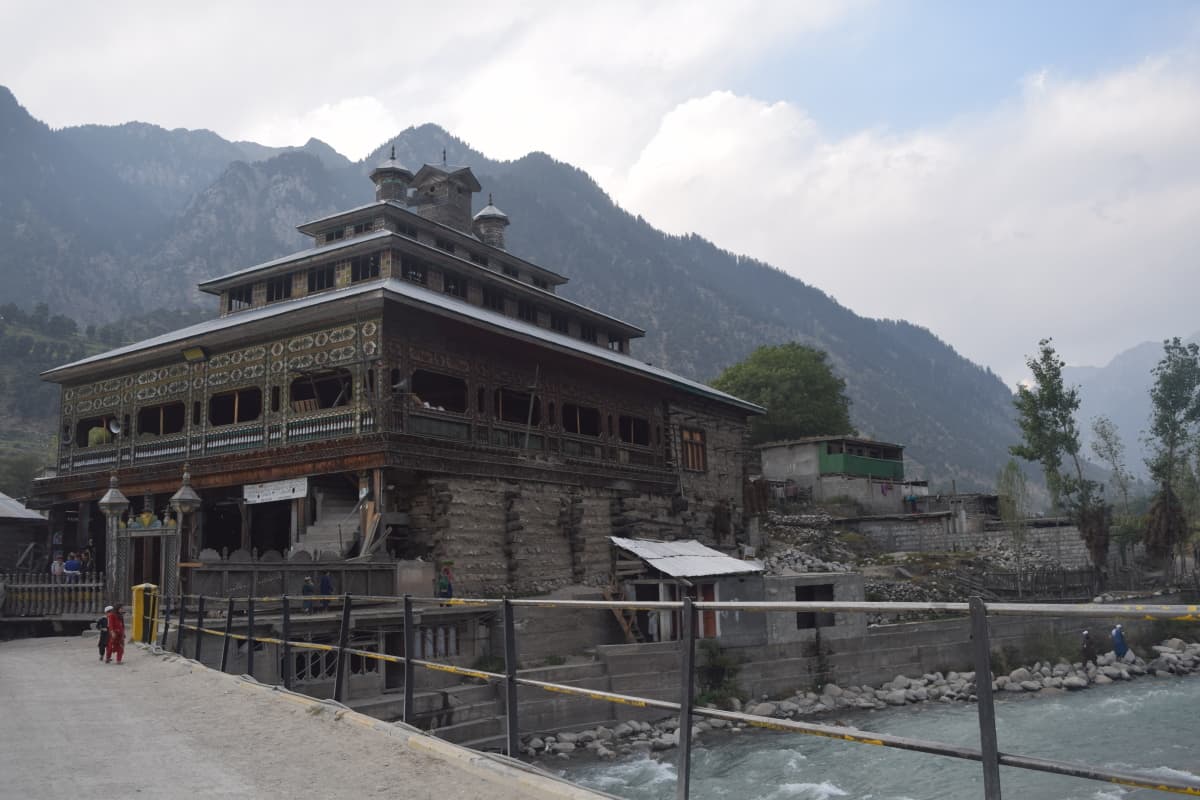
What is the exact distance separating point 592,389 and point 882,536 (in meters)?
23.9

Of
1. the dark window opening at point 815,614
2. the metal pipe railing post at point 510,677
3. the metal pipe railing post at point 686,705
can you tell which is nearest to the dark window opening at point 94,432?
the dark window opening at point 815,614

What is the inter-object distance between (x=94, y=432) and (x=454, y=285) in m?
12.5

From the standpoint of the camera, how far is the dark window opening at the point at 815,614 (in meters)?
29.9

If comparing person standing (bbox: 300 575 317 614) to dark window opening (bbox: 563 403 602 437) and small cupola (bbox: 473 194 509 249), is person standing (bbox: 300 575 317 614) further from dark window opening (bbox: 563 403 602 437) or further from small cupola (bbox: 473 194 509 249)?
small cupola (bbox: 473 194 509 249)

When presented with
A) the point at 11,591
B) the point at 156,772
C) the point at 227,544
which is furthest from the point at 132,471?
the point at 156,772

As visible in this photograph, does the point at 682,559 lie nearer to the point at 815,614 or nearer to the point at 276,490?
the point at 815,614

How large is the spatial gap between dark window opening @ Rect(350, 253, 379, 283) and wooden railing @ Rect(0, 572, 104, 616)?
38.3ft

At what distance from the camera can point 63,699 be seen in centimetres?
1190

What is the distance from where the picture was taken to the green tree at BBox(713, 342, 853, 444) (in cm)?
6256

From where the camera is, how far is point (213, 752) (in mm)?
8391

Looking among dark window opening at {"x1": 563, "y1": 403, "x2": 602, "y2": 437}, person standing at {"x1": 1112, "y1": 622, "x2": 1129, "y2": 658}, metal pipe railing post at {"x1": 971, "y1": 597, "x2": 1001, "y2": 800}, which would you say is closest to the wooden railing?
dark window opening at {"x1": 563, "y1": 403, "x2": 602, "y2": 437}

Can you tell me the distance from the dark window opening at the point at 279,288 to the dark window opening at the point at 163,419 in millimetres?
4618

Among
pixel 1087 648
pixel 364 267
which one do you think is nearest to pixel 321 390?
pixel 364 267

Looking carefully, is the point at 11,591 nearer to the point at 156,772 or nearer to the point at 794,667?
the point at 156,772
